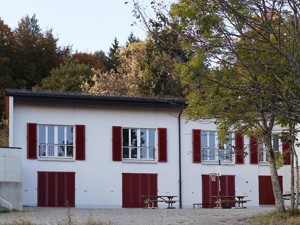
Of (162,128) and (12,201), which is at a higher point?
(162,128)

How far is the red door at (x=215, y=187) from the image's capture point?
37.8 meters

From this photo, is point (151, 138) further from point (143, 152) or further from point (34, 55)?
point (34, 55)

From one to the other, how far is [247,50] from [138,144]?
2551cm

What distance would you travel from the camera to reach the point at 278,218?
21094mm

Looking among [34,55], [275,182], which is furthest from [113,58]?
[275,182]

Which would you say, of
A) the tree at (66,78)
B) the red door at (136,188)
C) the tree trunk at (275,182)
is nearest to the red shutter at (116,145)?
the red door at (136,188)

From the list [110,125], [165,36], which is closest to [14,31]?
[110,125]

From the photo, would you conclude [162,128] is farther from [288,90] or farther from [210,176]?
[288,90]

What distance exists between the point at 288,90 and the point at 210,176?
87.6ft

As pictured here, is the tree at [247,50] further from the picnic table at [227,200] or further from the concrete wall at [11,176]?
the picnic table at [227,200]

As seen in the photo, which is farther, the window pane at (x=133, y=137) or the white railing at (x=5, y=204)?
the window pane at (x=133, y=137)

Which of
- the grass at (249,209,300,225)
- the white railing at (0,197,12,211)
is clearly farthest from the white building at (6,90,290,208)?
the grass at (249,209,300,225)

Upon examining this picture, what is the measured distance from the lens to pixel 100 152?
36188 millimetres

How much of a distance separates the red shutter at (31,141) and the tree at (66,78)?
2267 centimetres
